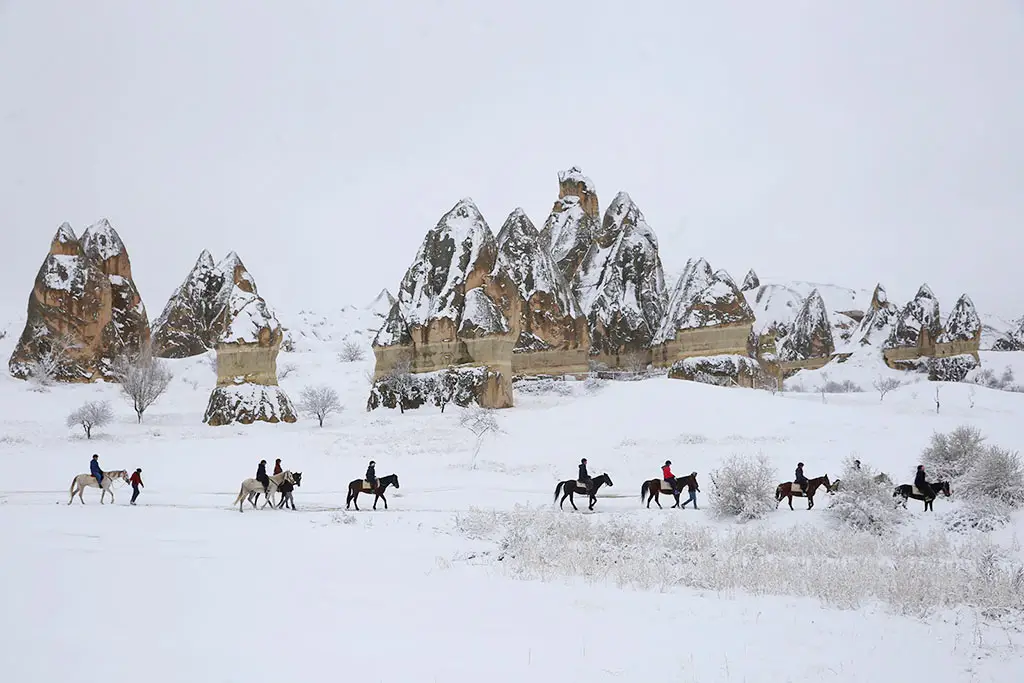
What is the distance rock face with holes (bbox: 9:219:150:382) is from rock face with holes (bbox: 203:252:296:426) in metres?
12.9

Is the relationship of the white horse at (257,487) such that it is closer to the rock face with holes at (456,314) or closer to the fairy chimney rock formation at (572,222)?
the rock face with holes at (456,314)

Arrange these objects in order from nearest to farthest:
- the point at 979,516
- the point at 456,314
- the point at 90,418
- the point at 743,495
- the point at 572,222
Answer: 1. the point at 979,516
2. the point at 743,495
3. the point at 90,418
4. the point at 456,314
5. the point at 572,222

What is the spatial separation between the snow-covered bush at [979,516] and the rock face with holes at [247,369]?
29.6m

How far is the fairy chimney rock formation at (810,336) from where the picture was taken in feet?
244

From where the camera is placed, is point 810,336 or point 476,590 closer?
point 476,590

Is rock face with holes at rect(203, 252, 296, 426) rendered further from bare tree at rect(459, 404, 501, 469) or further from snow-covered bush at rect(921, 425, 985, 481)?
snow-covered bush at rect(921, 425, 985, 481)

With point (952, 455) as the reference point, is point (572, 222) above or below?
above

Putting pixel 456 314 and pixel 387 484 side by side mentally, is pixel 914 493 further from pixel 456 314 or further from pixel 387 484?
pixel 456 314

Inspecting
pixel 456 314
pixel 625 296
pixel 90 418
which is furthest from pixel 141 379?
pixel 625 296

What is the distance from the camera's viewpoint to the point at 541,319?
162 ft

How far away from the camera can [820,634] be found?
272 inches

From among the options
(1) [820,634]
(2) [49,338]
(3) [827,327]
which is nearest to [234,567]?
(1) [820,634]

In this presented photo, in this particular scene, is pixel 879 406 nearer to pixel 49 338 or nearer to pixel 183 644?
pixel 183 644

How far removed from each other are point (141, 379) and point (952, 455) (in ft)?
116
